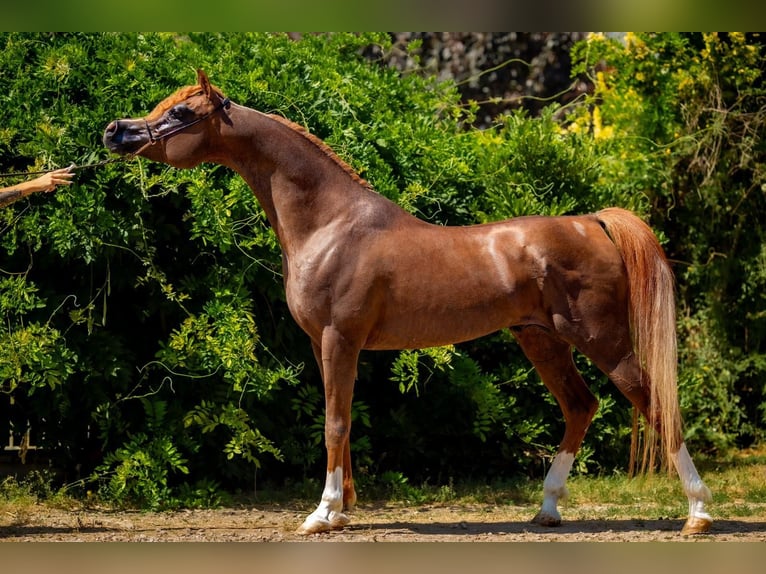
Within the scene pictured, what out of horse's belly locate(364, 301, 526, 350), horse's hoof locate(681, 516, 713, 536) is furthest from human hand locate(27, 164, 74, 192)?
horse's hoof locate(681, 516, 713, 536)

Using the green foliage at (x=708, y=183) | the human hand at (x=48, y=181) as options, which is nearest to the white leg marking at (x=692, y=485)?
the green foliage at (x=708, y=183)

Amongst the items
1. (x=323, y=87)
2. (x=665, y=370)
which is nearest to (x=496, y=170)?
(x=323, y=87)

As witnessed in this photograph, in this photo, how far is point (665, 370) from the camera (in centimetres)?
521

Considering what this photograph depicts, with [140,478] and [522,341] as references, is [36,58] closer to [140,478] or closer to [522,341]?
[140,478]

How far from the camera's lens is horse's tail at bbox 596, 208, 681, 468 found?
520cm

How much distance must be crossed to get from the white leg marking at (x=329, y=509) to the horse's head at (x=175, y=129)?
1.80m

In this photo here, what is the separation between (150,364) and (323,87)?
7.09ft

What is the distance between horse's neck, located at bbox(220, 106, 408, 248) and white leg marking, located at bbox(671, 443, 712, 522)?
6.45ft

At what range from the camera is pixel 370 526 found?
18.3ft

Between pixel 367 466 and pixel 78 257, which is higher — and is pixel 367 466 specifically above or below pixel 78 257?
below

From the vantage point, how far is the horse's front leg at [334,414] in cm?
515

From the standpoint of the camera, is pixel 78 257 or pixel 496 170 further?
pixel 496 170

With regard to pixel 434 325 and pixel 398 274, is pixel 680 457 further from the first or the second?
pixel 398 274
